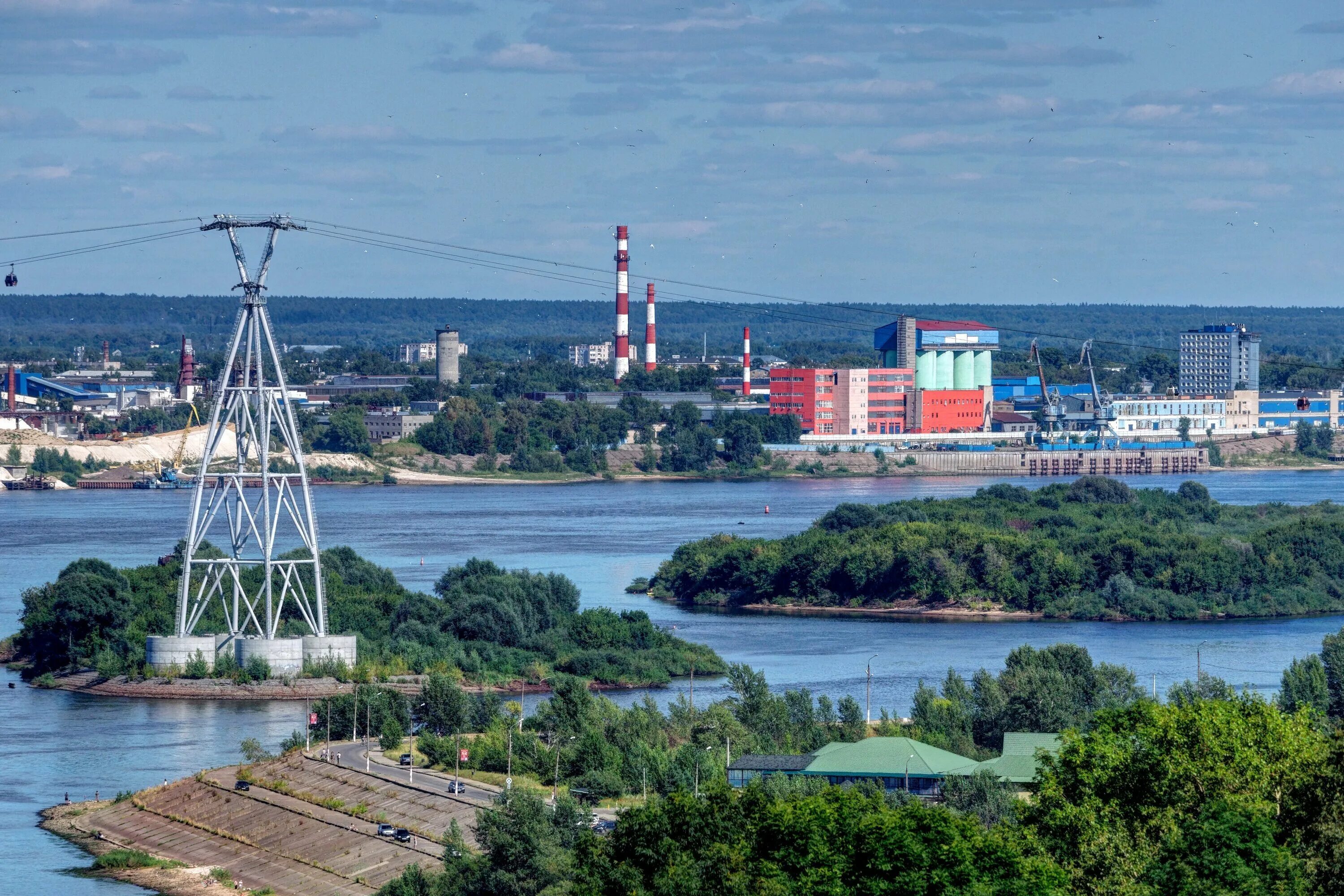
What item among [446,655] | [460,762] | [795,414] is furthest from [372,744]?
[795,414]

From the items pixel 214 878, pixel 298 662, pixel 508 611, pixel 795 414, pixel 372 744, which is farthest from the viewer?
pixel 795 414

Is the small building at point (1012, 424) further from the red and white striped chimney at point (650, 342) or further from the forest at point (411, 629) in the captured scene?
the forest at point (411, 629)

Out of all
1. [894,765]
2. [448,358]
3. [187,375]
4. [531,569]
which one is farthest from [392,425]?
[894,765]

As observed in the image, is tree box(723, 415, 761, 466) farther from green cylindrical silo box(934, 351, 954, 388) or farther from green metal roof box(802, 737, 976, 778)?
green metal roof box(802, 737, 976, 778)

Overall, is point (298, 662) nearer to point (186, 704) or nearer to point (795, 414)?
point (186, 704)

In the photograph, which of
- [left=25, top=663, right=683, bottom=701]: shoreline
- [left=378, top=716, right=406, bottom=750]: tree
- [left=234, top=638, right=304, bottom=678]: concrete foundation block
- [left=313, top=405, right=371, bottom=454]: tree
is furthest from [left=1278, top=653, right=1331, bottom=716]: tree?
[left=313, top=405, right=371, bottom=454]: tree

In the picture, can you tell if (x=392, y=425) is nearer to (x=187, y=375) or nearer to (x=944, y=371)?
(x=187, y=375)
